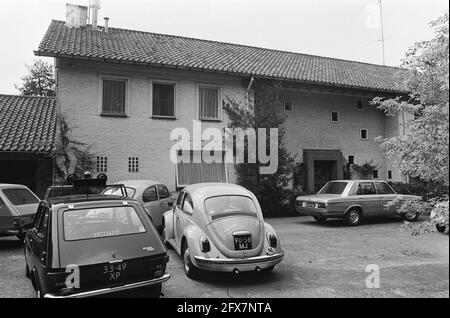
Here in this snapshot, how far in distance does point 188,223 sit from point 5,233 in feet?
15.8

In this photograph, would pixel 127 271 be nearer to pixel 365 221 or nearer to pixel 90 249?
pixel 90 249

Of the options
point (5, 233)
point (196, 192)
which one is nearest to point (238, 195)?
point (196, 192)

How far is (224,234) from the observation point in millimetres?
6074

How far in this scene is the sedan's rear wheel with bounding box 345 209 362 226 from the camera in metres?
12.2

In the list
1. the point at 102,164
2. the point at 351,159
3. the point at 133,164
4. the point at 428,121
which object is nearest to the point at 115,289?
the point at 428,121

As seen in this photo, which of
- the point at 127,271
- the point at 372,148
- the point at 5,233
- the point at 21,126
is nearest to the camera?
the point at 127,271

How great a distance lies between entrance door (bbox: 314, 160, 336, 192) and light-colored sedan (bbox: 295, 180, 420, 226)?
13.3ft

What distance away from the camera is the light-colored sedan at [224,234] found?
589cm

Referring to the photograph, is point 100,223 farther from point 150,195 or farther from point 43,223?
point 150,195

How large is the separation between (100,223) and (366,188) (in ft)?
33.8

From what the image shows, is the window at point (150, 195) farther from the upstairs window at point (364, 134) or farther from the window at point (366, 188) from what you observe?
the upstairs window at point (364, 134)

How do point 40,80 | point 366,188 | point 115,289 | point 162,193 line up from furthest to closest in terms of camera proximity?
1. point 40,80
2. point 366,188
3. point 162,193
4. point 115,289

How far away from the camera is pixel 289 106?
16859mm
